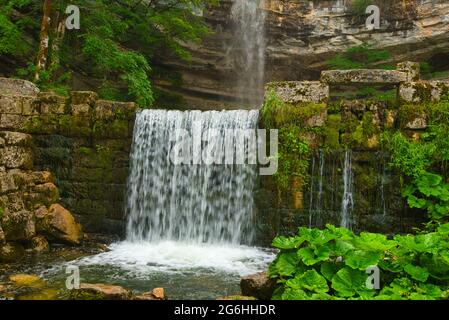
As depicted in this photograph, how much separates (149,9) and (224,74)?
4920mm

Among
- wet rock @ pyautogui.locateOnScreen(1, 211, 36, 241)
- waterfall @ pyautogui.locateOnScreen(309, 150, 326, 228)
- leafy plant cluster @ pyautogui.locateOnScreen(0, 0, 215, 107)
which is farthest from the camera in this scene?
leafy plant cluster @ pyautogui.locateOnScreen(0, 0, 215, 107)

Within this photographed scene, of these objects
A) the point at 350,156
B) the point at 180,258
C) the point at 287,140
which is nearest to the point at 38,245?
the point at 180,258

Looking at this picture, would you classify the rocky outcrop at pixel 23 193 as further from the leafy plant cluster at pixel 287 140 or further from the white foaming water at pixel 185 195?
the leafy plant cluster at pixel 287 140

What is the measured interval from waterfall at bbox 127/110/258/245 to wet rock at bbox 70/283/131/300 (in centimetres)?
434

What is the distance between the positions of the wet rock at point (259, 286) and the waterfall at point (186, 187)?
155 inches

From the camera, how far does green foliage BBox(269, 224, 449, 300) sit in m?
4.21

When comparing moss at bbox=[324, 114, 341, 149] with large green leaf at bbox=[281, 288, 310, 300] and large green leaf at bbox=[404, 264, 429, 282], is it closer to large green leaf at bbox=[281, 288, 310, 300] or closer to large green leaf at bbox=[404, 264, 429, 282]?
large green leaf at bbox=[404, 264, 429, 282]

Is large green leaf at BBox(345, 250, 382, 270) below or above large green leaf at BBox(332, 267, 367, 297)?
above

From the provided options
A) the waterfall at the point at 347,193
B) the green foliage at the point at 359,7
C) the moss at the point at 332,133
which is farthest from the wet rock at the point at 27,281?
the green foliage at the point at 359,7

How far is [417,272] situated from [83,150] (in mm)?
7822

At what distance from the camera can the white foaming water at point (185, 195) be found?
→ 9.10 meters

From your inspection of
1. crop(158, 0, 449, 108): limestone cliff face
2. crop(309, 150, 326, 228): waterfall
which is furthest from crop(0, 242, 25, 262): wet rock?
crop(158, 0, 449, 108): limestone cliff face
